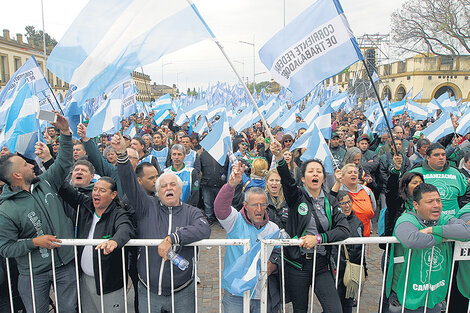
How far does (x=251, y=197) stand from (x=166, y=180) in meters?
0.78

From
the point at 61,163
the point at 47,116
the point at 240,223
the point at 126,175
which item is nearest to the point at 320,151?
the point at 240,223

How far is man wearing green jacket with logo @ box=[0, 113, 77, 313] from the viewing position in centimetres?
289

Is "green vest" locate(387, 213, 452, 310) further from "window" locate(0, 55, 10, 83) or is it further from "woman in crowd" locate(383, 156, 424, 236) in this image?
"window" locate(0, 55, 10, 83)

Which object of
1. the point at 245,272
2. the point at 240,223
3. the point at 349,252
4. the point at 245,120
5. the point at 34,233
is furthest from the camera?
the point at 245,120

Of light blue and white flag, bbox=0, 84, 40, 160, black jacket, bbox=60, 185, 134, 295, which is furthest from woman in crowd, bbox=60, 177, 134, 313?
light blue and white flag, bbox=0, 84, 40, 160

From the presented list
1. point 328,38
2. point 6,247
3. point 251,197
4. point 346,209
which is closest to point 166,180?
point 251,197

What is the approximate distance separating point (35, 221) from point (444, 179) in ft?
14.5

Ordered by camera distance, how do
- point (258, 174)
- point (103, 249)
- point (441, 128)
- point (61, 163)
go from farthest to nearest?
point (441, 128) < point (258, 174) < point (61, 163) < point (103, 249)

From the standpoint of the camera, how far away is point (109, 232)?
10.0 ft

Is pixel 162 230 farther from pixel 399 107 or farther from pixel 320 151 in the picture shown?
pixel 399 107

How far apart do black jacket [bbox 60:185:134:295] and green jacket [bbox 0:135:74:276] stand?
0.13m

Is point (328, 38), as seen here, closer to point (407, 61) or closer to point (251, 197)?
point (251, 197)

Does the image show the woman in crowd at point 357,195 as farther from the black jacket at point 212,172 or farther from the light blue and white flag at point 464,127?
the light blue and white flag at point 464,127

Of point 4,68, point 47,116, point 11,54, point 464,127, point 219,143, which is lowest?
point 219,143
